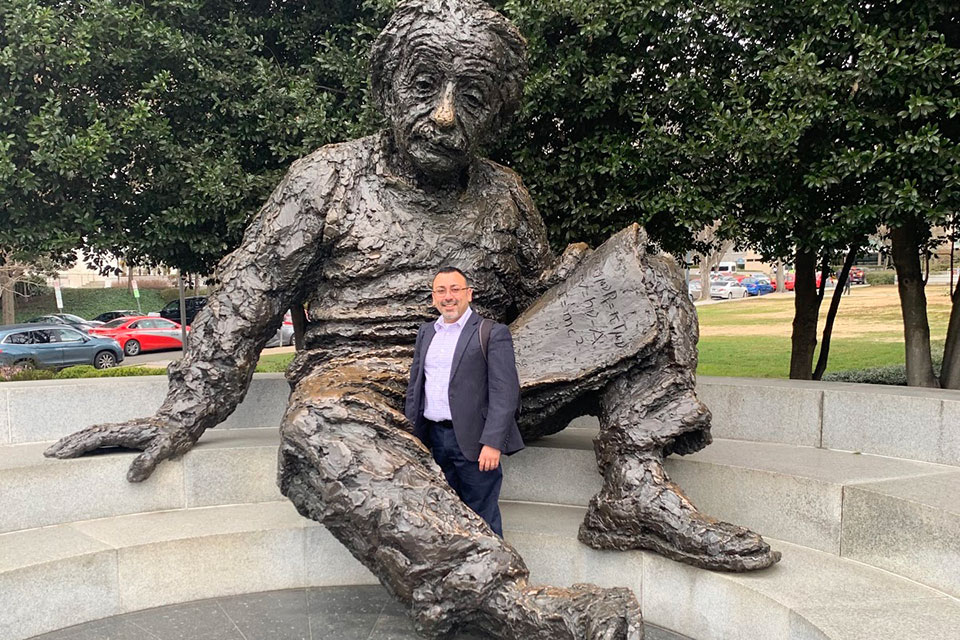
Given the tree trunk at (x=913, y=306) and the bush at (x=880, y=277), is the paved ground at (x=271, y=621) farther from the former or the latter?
the bush at (x=880, y=277)

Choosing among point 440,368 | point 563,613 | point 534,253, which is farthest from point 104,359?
point 563,613

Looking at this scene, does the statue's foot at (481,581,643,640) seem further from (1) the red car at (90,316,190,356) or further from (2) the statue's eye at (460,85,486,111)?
(1) the red car at (90,316,190,356)

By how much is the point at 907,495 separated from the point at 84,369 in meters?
9.75

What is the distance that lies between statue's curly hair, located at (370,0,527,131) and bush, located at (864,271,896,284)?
3690 cm

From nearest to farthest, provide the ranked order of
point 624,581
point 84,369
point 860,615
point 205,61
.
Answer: point 860,615, point 624,581, point 205,61, point 84,369

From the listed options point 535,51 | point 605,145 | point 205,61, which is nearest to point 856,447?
point 605,145

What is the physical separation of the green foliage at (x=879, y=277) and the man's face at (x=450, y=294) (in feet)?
122

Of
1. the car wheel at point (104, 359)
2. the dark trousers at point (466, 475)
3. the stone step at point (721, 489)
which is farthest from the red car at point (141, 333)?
the dark trousers at point (466, 475)

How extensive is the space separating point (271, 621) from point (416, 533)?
0.98m

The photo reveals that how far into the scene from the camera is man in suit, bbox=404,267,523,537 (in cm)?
290

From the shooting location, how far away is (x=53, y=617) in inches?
121

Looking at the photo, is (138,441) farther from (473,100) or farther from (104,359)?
(104,359)

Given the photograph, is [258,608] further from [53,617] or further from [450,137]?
[450,137]

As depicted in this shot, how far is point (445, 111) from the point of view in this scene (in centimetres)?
324
